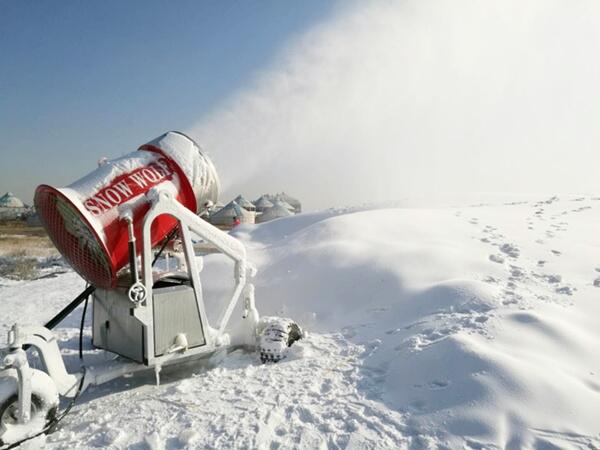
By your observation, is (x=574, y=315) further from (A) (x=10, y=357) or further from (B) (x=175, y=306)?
(A) (x=10, y=357)

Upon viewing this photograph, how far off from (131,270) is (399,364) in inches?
111

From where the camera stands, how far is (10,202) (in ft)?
218

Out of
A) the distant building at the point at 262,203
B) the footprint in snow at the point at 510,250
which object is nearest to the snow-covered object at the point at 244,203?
the distant building at the point at 262,203

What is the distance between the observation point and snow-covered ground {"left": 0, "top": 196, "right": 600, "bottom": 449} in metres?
3.51

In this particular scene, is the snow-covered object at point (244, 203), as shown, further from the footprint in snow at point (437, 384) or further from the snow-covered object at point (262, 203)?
the footprint in snow at point (437, 384)

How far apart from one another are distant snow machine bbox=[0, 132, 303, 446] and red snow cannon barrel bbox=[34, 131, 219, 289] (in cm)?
1

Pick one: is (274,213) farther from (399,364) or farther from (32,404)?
(32,404)

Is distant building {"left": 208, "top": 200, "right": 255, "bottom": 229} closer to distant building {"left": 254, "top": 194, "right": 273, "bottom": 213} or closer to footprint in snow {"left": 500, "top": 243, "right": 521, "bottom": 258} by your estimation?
distant building {"left": 254, "top": 194, "right": 273, "bottom": 213}

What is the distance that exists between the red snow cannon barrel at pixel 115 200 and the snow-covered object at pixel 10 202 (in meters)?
72.8

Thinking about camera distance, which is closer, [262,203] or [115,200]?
[115,200]

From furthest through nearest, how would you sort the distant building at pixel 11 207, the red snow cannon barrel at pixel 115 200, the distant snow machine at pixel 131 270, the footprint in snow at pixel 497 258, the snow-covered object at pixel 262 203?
1. the distant building at pixel 11 207
2. the snow-covered object at pixel 262 203
3. the footprint in snow at pixel 497 258
4. the red snow cannon barrel at pixel 115 200
5. the distant snow machine at pixel 131 270

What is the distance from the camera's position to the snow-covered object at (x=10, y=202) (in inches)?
2591

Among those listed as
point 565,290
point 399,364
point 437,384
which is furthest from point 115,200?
point 565,290

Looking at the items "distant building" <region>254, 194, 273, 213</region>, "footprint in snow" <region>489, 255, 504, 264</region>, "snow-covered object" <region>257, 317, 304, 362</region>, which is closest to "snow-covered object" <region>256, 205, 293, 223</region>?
"distant building" <region>254, 194, 273, 213</region>
